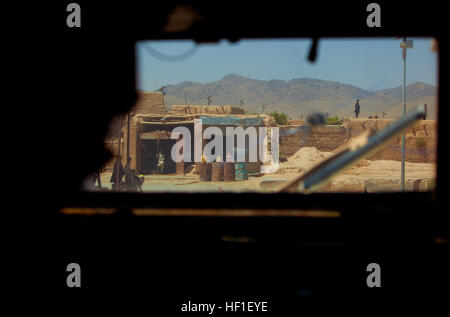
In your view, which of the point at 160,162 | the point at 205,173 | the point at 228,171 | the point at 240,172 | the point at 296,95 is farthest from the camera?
the point at 296,95

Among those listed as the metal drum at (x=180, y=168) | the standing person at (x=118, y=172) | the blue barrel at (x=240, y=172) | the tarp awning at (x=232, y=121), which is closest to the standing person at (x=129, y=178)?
the standing person at (x=118, y=172)

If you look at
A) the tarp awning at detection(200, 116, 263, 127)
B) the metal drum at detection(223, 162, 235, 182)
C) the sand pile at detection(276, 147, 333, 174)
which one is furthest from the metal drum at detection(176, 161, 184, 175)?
the metal drum at detection(223, 162, 235, 182)

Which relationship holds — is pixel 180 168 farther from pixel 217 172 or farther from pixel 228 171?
pixel 228 171

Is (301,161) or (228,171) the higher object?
(301,161)

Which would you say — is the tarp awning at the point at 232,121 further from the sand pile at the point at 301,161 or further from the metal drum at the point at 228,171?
the metal drum at the point at 228,171

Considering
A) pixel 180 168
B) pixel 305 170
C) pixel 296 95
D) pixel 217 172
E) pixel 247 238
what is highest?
pixel 296 95

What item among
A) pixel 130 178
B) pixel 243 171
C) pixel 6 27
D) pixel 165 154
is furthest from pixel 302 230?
pixel 165 154

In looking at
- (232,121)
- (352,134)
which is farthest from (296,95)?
(232,121)

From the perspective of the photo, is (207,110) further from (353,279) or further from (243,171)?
(353,279)

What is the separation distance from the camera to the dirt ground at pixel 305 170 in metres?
16.7

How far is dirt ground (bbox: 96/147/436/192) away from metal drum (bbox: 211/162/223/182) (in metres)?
0.26

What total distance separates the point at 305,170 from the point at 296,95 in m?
104

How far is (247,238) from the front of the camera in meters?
1.78

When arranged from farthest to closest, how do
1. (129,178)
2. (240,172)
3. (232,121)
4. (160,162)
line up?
(160,162) < (232,121) < (240,172) < (129,178)
